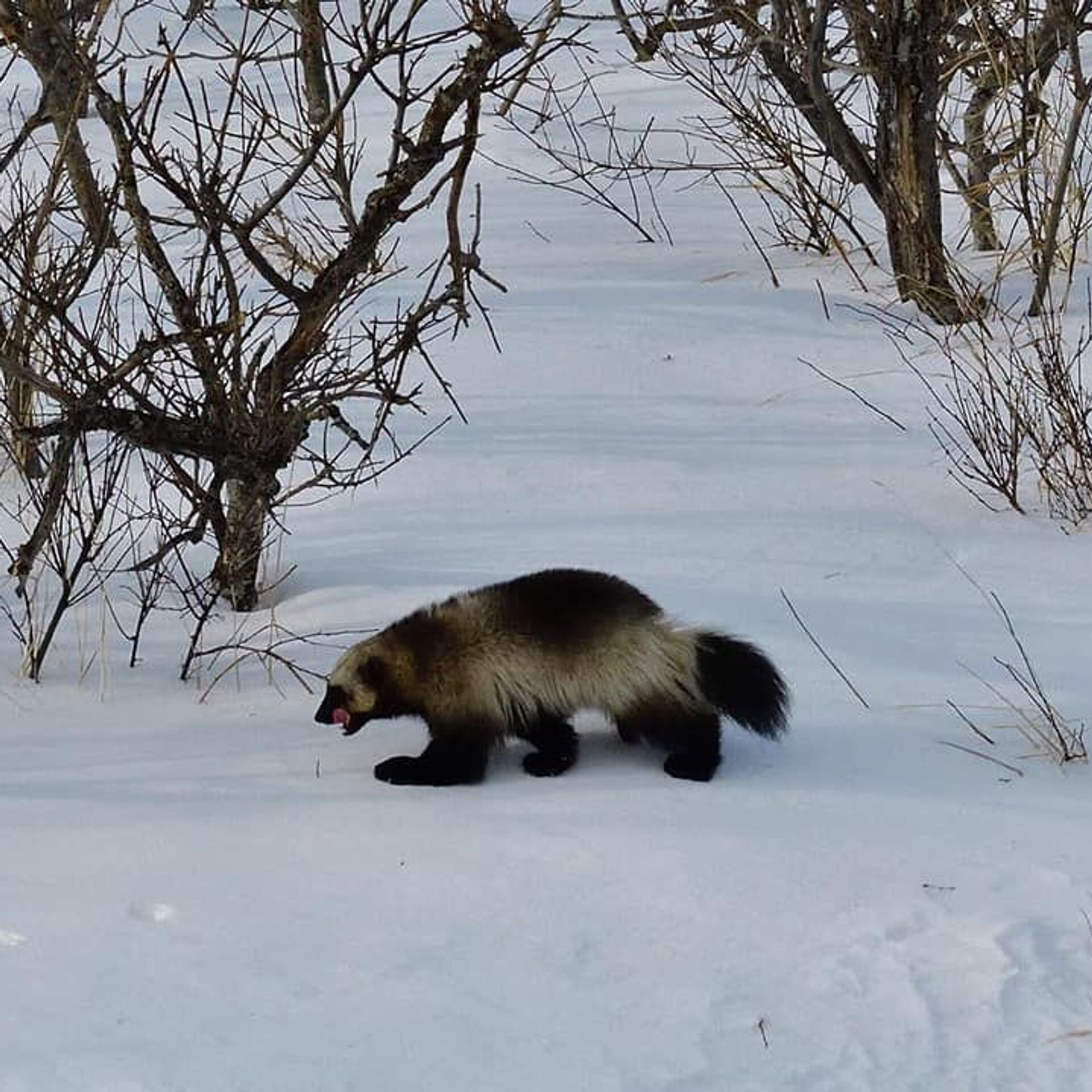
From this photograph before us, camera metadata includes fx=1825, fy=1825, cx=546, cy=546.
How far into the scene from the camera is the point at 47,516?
482cm

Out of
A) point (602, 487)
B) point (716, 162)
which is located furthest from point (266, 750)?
point (716, 162)

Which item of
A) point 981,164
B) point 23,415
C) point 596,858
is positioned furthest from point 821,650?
point 981,164

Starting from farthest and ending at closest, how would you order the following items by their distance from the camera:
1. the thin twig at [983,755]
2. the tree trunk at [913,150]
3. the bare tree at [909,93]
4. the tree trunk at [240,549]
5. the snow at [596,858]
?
1. the tree trunk at [913,150]
2. the bare tree at [909,93]
3. the tree trunk at [240,549]
4. the thin twig at [983,755]
5. the snow at [596,858]

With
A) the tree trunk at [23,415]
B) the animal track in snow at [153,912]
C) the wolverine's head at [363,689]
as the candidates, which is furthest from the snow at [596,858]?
the tree trunk at [23,415]

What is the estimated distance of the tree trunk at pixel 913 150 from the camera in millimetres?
8047

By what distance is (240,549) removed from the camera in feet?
17.5

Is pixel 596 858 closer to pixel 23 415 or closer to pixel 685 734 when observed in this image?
pixel 685 734

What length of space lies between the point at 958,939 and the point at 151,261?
295cm

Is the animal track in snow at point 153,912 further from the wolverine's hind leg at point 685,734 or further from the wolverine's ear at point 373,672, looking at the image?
the wolverine's hind leg at point 685,734

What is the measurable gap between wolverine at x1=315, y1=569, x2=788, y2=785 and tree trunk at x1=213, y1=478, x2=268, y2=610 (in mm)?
1259

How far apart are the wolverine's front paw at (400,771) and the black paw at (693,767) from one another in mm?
563

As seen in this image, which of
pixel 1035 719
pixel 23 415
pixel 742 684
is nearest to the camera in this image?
pixel 742 684

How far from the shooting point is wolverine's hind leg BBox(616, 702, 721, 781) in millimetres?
4062

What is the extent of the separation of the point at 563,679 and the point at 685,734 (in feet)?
0.98
